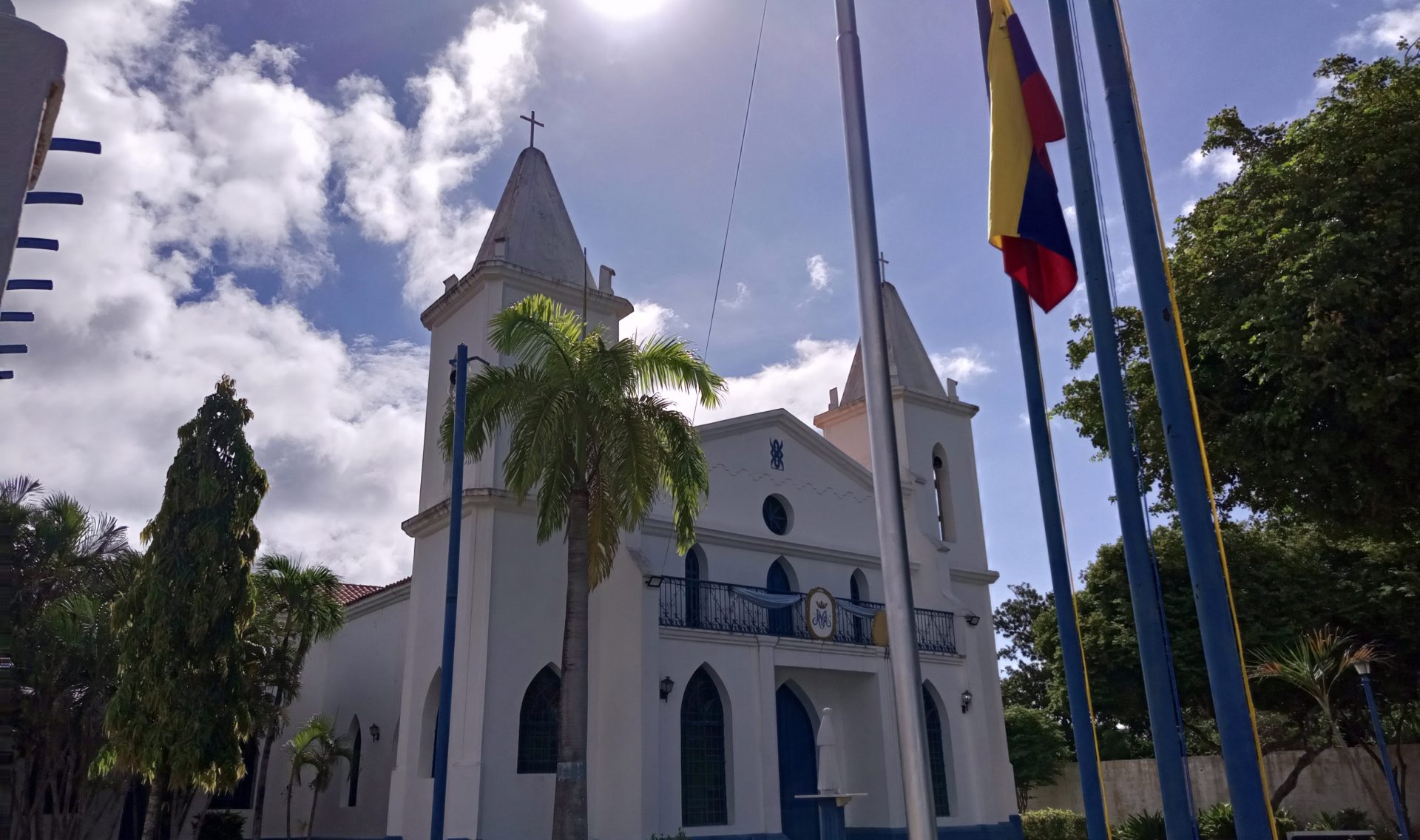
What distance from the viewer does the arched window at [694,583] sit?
63.5 ft

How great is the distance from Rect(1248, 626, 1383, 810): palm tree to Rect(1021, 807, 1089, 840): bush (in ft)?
16.5

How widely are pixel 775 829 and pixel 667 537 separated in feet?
18.5

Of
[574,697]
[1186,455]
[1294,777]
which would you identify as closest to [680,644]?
[574,697]

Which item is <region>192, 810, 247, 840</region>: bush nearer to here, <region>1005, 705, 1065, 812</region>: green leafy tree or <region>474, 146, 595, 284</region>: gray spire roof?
<region>474, 146, 595, 284</region>: gray spire roof

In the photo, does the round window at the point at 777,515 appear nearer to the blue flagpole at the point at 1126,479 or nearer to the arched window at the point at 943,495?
the arched window at the point at 943,495

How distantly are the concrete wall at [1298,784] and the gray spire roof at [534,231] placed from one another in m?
18.1

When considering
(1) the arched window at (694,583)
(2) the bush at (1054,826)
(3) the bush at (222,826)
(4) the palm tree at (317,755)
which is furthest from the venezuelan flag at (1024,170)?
(2) the bush at (1054,826)

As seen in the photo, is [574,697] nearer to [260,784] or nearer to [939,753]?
[939,753]

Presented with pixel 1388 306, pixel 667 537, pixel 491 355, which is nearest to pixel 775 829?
pixel 667 537

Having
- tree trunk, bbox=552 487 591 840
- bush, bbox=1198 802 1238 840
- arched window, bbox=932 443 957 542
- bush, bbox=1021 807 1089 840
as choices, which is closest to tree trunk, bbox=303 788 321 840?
tree trunk, bbox=552 487 591 840

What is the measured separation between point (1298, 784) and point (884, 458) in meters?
28.0

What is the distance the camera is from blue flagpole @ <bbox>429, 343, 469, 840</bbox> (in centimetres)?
1427

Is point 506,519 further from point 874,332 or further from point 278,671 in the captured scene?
point 874,332

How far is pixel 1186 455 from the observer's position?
20.2 feet
